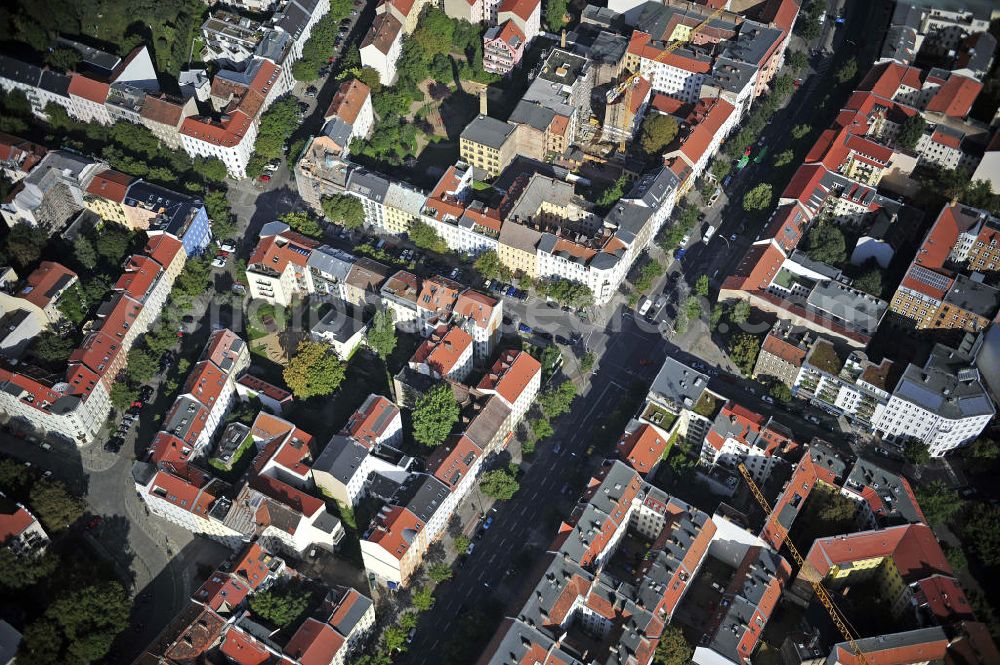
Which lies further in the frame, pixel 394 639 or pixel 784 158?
pixel 784 158

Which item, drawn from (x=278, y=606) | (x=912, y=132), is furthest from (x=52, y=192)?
(x=912, y=132)

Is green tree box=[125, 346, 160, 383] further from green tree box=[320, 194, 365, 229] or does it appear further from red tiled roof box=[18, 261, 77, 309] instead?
green tree box=[320, 194, 365, 229]

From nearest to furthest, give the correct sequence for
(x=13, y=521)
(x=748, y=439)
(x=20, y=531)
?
(x=13, y=521) < (x=20, y=531) < (x=748, y=439)

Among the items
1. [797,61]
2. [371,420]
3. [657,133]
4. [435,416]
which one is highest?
[797,61]

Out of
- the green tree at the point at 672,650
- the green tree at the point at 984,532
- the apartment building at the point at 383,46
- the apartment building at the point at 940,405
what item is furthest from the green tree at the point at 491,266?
the green tree at the point at 984,532

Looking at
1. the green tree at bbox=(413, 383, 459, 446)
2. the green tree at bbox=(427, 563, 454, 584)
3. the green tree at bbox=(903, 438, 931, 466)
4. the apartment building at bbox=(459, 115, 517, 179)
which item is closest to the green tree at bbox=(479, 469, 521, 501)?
the green tree at bbox=(413, 383, 459, 446)

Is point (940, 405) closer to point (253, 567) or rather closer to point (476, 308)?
point (476, 308)
